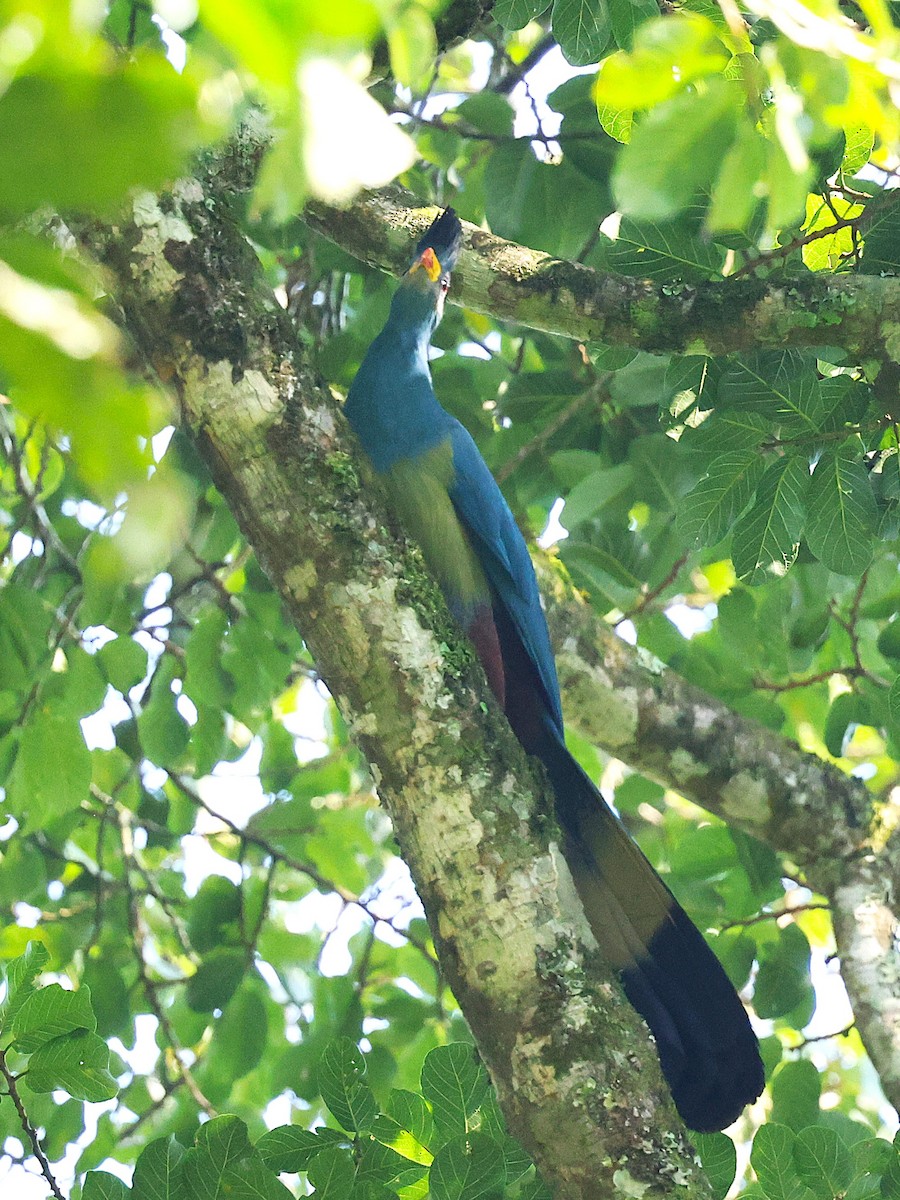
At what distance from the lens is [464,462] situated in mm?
3182

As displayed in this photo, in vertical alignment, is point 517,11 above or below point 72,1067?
above

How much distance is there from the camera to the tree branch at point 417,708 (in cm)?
182

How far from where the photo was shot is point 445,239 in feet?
9.61

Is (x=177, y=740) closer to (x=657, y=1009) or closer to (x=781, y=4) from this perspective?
(x=657, y=1009)

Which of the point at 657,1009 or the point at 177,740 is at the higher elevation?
the point at 177,740

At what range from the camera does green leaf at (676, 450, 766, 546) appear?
255 cm

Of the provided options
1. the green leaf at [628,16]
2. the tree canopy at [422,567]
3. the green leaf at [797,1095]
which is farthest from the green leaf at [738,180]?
the green leaf at [797,1095]

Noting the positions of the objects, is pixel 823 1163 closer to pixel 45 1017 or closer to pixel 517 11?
pixel 45 1017

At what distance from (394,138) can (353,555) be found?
4.60 feet

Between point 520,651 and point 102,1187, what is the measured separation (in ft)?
5.37

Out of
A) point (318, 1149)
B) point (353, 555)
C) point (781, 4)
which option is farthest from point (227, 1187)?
point (781, 4)

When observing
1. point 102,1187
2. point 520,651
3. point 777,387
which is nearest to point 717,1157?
point 102,1187

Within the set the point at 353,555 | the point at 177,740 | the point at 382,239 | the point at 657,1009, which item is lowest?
the point at 657,1009

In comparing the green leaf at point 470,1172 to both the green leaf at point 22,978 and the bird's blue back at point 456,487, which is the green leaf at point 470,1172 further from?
the bird's blue back at point 456,487
